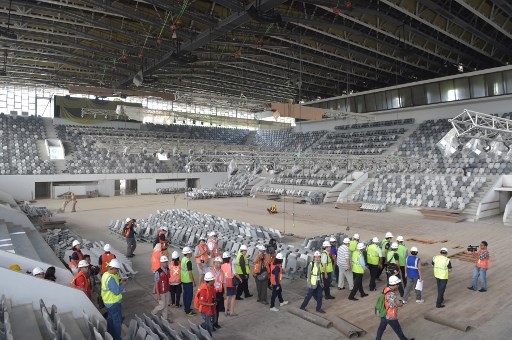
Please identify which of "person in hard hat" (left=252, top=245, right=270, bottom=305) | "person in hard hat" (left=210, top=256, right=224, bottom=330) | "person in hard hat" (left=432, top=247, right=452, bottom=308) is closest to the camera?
"person in hard hat" (left=210, top=256, right=224, bottom=330)

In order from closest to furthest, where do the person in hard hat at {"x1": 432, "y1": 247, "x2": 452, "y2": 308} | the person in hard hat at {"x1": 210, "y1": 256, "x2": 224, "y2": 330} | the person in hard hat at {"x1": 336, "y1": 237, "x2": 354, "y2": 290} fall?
the person in hard hat at {"x1": 210, "y1": 256, "x2": 224, "y2": 330} < the person in hard hat at {"x1": 432, "y1": 247, "x2": 452, "y2": 308} < the person in hard hat at {"x1": 336, "y1": 237, "x2": 354, "y2": 290}

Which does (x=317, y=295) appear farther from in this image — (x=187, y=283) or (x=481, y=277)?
(x=481, y=277)

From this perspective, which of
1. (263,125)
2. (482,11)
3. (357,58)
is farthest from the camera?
(263,125)

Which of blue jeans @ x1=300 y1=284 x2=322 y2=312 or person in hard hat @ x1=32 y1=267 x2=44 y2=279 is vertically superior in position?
person in hard hat @ x1=32 y1=267 x2=44 y2=279

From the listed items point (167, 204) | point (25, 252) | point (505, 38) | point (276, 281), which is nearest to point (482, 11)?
point (505, 38)

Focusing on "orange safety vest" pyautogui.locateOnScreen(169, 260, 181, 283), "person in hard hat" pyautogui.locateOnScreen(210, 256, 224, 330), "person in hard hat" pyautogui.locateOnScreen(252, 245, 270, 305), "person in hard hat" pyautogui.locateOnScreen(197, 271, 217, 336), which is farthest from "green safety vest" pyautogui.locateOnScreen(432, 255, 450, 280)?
"orange safety vest" pyautogui.locateOnScreen(169, 260, 181, 283)

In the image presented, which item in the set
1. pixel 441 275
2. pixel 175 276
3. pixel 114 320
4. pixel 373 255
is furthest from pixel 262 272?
pixel 441 275

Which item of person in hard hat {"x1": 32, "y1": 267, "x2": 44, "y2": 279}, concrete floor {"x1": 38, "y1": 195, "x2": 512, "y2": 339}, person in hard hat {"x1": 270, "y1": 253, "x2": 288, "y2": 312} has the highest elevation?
person in hard hat {"x1": 32, "y1": 267, "x2": 44, "y2": 279}

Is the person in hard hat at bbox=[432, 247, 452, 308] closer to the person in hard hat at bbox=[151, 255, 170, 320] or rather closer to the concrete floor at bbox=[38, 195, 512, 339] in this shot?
the concrete floor at bbox=[38, 195, 512, 339]

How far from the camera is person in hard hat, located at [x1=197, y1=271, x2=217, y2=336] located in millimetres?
6461

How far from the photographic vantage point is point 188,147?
92.9 feet

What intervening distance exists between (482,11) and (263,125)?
2150 cm

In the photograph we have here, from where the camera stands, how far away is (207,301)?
6.49 meters

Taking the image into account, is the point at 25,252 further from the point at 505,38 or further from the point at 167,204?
the point at 505,38
